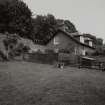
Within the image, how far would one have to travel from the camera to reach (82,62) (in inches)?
985

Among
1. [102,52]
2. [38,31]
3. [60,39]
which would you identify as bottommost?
[102,52]

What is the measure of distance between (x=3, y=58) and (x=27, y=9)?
22616mm

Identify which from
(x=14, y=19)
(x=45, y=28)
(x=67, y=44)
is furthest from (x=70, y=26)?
(x=14, y=19)

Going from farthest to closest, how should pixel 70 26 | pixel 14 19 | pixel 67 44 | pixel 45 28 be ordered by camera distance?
1. pixel 70 26
2. pixel 45 28
3. pixel 14 19
4. pixel 67 44

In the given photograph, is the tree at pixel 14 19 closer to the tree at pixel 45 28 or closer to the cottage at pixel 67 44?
the cottage at pixel 67 44

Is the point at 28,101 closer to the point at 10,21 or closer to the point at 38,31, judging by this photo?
the point at 10,21

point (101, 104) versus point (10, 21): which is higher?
point (10, 21)

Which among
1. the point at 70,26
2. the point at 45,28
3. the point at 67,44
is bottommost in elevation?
the point at 67,44

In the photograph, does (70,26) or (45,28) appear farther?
(70,26)

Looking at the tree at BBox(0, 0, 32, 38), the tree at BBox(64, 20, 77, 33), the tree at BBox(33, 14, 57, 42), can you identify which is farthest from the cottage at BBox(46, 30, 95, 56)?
the tree at BBox(64, 20, 77, 33)

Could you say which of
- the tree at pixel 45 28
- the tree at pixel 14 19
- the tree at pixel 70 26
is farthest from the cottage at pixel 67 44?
the tree at pixel 70 26

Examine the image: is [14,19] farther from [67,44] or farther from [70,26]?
[70,26]

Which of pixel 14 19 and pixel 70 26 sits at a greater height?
pixel 70 26

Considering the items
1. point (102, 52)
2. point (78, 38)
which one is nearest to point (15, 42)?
point (78, 38)
